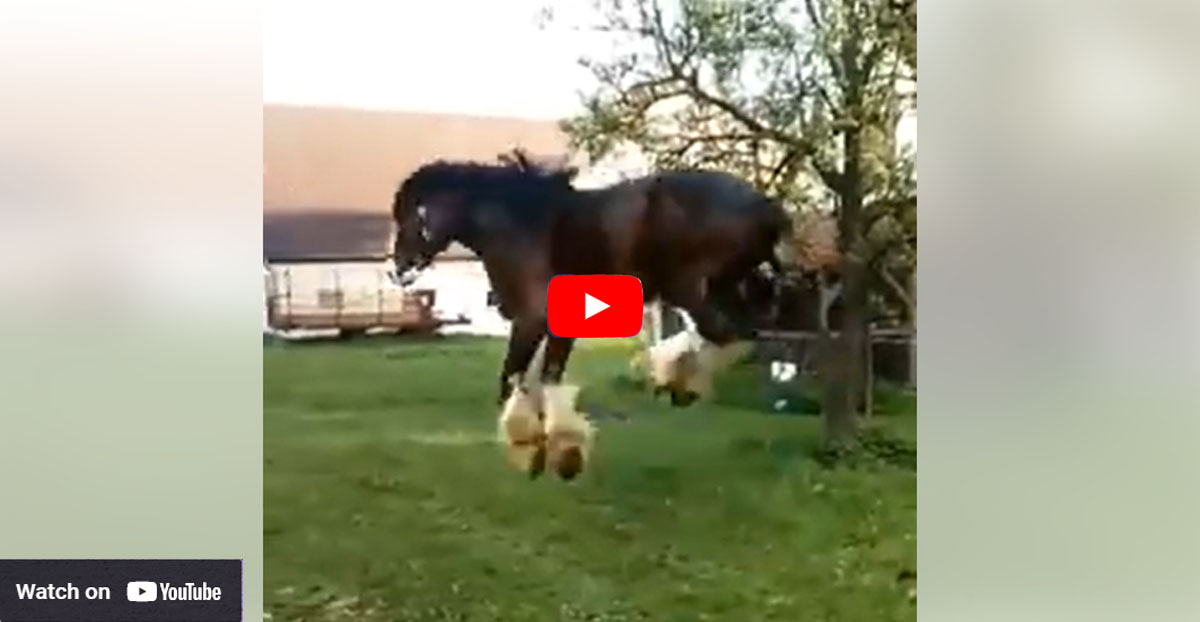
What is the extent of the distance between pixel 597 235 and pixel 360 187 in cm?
24

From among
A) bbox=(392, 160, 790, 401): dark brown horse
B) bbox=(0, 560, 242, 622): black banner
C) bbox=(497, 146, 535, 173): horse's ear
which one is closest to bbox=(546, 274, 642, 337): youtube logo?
bbox=(392, 160, 790, 401): dark brown horse

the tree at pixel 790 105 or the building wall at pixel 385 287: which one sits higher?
the tree at pixel 790 105

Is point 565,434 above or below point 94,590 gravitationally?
above

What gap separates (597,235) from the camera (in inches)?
56.8

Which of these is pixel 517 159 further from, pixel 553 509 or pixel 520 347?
pixel 553 509

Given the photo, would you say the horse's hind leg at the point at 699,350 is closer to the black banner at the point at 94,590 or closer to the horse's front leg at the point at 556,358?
the horse's front leg at the point at 556,358

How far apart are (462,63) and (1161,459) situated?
2.67 feet

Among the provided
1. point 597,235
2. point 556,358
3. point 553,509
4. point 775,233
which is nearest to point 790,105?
point 775,233

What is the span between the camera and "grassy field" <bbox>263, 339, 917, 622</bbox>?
1428 millimetres

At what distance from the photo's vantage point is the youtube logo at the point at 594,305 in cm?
144

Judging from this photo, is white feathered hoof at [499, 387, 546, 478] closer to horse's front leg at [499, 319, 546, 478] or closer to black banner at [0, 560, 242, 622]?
horse's front leg at [499, 319, 546, 478]

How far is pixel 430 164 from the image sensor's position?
143 centimetres

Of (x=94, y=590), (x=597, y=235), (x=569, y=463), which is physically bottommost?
(x=94, y=590)

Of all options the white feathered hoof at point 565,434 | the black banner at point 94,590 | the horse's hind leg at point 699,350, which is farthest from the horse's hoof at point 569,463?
the black banner at point 94,590
